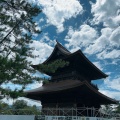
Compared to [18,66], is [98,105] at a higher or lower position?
lower

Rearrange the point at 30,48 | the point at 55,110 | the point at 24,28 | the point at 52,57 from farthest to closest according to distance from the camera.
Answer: the point at 52,57, the point at 55,110, the point at 24,28, the point at 30,48

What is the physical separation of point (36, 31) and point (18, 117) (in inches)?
260

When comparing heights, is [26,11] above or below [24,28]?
above

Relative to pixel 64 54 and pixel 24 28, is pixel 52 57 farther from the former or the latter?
pixel 24 28

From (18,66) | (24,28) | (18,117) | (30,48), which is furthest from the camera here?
(18,117)

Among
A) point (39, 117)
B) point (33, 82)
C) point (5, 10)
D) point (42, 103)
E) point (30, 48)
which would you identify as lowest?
point (39, 117)

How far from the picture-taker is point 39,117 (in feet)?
48.6

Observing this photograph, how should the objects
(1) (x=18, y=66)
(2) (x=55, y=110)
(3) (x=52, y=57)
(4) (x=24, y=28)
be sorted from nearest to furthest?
1. (1) (x=18, y=66)
2. (4) (x=24, y=28)
3. (2) (x=55, y=110)
4. (3) (x=52, y=57)

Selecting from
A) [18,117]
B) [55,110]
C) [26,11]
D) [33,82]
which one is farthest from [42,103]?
[26,11]

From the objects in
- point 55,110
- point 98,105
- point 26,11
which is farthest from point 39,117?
point 26,11

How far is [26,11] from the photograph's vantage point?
12781 millimetres

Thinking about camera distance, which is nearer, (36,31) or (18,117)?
(36,31)

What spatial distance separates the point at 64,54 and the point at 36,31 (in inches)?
189

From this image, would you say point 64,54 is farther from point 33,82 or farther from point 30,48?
point 33,82
